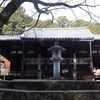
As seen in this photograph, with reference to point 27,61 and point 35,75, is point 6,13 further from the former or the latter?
point 27,61

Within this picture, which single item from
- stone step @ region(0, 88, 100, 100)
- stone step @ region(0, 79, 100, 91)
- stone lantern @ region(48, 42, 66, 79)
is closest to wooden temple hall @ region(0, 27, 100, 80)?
stone lantern @ region(48, 42, 66, 79)

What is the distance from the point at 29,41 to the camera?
13.8m

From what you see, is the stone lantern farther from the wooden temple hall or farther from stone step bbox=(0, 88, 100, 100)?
stone step bbox=(0, 88, 100, 100)

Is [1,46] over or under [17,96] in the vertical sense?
over

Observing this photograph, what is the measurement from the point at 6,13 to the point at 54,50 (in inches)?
181

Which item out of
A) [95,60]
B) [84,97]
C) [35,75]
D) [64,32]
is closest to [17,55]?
[35,75]

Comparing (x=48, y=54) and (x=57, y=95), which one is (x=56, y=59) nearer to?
(x=57, y=95)

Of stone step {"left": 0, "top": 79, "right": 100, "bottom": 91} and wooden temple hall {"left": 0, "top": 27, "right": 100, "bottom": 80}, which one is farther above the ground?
wooden temple hall {"left": 0, "top": 27, "right": 100, "bottom": 80}

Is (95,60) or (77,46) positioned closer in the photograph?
(77,46)

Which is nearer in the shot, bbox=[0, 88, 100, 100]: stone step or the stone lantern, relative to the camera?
bbox=[0, 88, 100, 100]: stone step

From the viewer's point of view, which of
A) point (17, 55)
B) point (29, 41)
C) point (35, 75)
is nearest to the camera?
point (29, 41)

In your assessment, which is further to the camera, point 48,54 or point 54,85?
point 48,54

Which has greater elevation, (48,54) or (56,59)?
(48,54)

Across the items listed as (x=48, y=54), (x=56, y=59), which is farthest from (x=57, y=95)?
(x=48, y=54)
